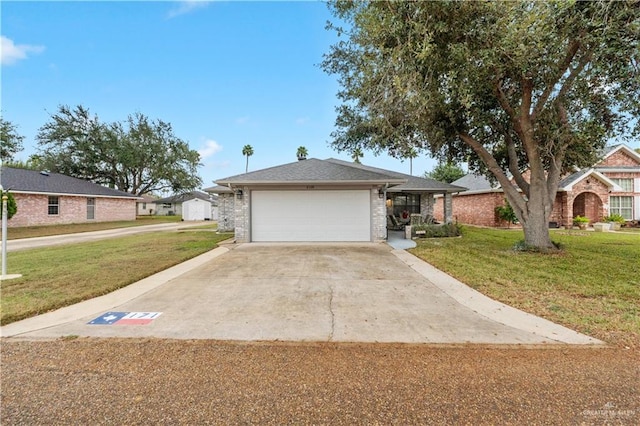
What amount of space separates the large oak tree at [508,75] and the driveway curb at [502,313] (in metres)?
4.59

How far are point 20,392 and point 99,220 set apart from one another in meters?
27.6

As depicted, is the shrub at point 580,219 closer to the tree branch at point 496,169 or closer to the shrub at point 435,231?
the shrub at point 435,231

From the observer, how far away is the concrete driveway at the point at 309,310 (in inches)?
142

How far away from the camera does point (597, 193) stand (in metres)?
17.8

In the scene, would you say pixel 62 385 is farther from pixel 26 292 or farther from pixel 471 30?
pixel 471 30

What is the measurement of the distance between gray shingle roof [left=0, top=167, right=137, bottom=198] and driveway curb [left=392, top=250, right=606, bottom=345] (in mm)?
24680

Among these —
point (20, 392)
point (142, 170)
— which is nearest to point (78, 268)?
point (20, 392)

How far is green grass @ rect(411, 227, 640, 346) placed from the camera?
4.00 metres

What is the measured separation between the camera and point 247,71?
15.0 meters

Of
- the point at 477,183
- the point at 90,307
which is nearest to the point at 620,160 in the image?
the point at 477,183

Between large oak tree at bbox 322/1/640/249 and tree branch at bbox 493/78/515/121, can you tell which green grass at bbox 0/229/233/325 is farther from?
tree branch at bbox 493/78/515/121

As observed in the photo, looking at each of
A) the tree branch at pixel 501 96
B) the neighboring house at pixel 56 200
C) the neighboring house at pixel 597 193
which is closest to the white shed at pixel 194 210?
the neighboring house at pixel 56 200

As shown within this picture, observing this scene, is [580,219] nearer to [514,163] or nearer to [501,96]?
[514,163]

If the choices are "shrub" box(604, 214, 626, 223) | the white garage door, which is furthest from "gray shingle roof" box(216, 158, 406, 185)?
"shrub" box(604, 214, 626, 223)
